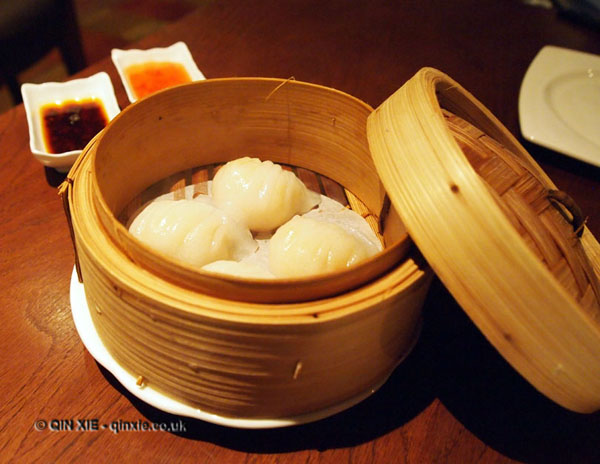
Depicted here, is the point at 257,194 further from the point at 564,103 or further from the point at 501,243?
the point at 564,103

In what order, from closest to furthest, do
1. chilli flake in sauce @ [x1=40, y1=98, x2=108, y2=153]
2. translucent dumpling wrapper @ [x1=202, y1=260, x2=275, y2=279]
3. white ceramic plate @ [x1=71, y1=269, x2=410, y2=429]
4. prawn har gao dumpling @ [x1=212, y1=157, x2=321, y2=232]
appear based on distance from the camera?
white ceramic plate @ [x1=71, y1=269, x2=410, y2=429]
translucent dumpling wrapper @ [x1=202, y1=260, x2=275, y2=279]
prawn har gao dumpling @ [x1=212, y1=157, x2=321, y2=232]
chilli flake in sauce @ [x1=40, y1=98, x2=108, y2=153]

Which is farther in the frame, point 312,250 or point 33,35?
point 33,35

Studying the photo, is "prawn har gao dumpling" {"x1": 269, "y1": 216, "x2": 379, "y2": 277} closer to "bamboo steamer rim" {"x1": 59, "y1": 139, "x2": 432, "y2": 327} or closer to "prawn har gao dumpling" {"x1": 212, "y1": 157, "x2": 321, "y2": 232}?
"prawn har gao dumpling" {"x1": 212, "y1": 157, "x2": 321, "y2": 232}

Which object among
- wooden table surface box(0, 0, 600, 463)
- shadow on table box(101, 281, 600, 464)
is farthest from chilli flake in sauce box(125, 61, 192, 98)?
shadow on table box(101, 281, 600, 464)

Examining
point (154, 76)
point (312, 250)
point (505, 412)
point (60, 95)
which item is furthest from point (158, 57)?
point (505, 412)

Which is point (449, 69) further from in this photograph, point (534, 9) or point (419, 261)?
point (419, 261)

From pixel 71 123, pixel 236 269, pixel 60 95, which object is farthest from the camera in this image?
pixel 60 95

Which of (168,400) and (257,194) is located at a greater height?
(257,194)
